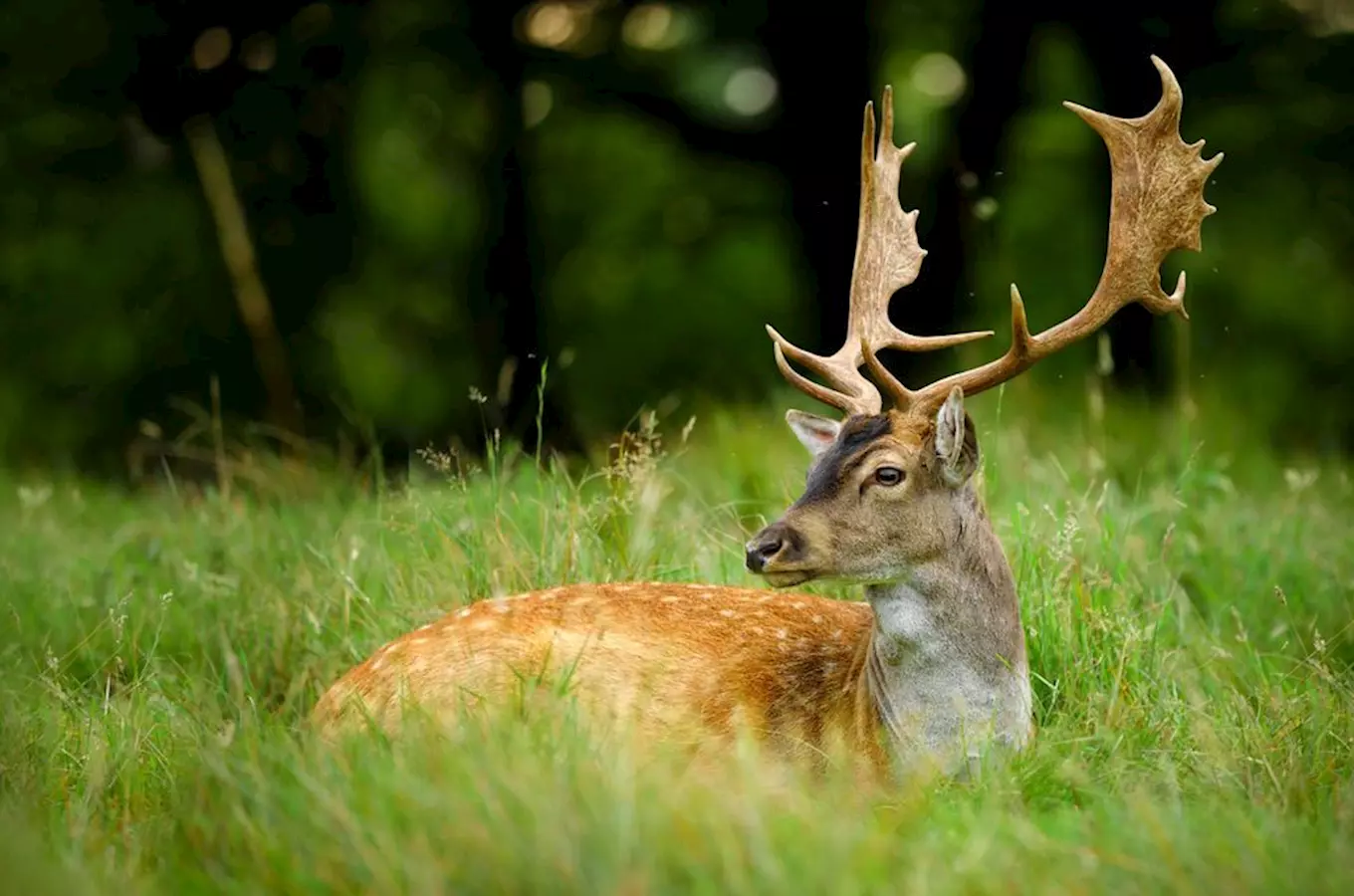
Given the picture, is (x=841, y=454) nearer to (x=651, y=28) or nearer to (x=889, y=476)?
(x=889, y=476)

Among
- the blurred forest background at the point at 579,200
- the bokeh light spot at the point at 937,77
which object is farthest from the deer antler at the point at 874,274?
the bokeh light spot at the point at 937,77

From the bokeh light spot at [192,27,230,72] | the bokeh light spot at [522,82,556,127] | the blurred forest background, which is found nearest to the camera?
the blurred forest background

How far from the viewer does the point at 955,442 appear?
4.80 m

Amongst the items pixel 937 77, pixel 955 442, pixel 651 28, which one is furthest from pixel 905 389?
pixel 937 77

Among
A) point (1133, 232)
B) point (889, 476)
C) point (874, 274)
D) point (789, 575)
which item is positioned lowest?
point (789, 575)

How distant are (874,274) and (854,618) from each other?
41.7 inches

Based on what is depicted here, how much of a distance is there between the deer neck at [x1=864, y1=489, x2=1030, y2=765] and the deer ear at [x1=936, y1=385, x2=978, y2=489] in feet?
0.30

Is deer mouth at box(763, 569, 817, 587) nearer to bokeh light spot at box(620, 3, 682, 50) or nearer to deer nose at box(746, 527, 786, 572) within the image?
deer nose at box(746, 527, 786, 572)

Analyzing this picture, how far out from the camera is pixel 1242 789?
14.5 feet

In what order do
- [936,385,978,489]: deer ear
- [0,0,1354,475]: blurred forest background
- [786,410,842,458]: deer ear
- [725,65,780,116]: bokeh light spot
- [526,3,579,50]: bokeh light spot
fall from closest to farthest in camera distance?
[936,385,978,489]: deer ear, [786,410,842,458]: deer ear, [0,0,1354,475]: blurred forest background, [526,3,579,50]: bokeh light spot, [725,65,780,116]: bokeh light spot

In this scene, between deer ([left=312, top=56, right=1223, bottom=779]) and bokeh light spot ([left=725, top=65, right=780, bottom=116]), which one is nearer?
deer ([left=312, top=56, right=1223, bottom=779])

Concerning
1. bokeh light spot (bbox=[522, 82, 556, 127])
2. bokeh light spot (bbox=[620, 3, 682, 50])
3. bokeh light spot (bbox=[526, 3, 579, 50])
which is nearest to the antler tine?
bokeh light spot (bbox=[620, 3, 682, 50])

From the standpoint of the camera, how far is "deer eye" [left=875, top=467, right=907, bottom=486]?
482 centimetres

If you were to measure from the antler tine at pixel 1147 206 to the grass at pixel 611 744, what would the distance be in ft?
2.13
